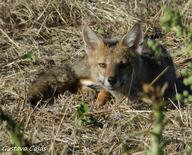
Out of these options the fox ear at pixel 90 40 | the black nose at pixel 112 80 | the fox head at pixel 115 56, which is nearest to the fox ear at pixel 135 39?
the fox head at pixel 115 56

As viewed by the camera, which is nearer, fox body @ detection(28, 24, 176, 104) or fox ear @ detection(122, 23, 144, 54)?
fox body @ detection(28, 24, 176, 104)

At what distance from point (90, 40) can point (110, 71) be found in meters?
0.54

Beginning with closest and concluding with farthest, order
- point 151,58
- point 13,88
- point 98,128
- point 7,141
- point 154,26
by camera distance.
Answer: point 7,141
point 98,128
point 13,88
point 151,58
point 154,26

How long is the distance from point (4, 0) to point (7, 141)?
3.16m

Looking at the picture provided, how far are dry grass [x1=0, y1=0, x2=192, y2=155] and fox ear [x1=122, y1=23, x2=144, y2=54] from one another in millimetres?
590

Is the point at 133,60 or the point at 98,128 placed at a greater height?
the point at 133,60

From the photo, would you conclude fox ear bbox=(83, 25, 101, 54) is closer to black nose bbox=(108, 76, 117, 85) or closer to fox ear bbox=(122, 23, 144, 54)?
fox ear bbox=(122, 23, 144, 54)

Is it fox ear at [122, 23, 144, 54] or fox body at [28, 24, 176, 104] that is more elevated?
fox ear at [122, 23, 144, 54]

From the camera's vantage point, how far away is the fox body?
16.5 feet

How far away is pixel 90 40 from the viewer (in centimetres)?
535

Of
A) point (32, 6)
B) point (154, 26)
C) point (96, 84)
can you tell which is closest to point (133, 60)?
point (96, 84)

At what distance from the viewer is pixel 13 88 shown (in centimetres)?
520

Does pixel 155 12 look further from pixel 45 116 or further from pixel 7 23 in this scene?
pixel 45 116

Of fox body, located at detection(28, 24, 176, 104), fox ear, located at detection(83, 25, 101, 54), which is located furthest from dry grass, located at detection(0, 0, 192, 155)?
fox ear, located at detection(83, 25, 101, 54)
